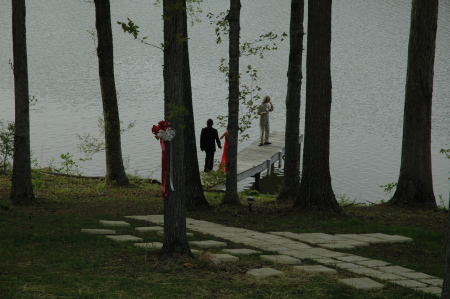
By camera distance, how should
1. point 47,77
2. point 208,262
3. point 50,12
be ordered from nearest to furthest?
point 208,262, point 47,77, point 50,12

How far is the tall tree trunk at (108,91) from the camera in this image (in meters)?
13.0

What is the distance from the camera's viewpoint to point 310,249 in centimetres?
716

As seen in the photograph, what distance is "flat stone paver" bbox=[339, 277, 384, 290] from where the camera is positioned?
17.7 feet

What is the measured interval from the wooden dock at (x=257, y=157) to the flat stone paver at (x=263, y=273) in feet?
35.2

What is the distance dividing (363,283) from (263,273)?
3.13 feet

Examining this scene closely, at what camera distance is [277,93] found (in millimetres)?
28875

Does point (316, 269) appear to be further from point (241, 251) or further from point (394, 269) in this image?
point (241, 251)

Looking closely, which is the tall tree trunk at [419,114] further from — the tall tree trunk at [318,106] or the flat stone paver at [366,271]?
the flat stone paver at [366,271]

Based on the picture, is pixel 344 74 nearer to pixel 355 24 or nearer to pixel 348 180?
pixel 355 24

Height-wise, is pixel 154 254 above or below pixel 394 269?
above

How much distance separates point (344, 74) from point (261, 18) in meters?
12.0

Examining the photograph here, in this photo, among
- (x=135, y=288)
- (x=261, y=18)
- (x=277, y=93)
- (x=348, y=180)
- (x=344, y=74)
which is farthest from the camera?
(x=261, y=18)

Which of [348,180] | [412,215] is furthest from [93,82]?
[412,215]

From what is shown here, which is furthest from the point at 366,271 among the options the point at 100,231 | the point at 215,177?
the point at 215,177
